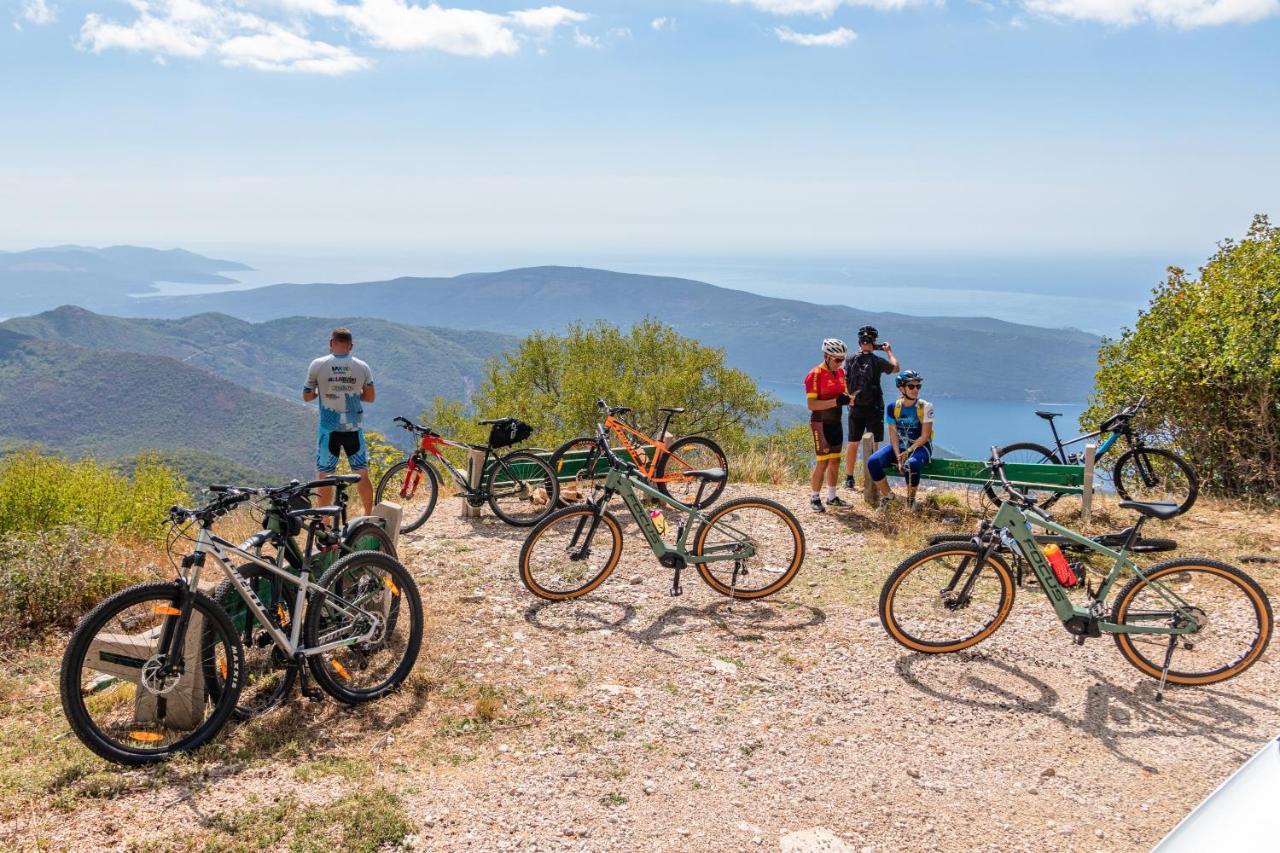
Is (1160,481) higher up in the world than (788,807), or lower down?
higher up

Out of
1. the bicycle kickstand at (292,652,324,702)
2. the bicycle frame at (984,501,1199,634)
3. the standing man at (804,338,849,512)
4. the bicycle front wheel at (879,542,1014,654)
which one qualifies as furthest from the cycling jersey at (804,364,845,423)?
the bicycle kickstand at (292,652,324,702)

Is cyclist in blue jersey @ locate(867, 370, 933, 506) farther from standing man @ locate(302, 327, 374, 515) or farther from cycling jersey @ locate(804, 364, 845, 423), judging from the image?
standing man @ locate(302, 327, 374, 515)

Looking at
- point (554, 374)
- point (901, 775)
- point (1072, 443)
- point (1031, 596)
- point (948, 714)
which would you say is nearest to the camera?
point (901, 775)

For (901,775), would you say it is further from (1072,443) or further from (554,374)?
(554,374)

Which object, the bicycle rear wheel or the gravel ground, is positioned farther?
the bicycle rear wheel

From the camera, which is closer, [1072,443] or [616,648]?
[616,648]

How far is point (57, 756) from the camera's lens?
14.9 feet

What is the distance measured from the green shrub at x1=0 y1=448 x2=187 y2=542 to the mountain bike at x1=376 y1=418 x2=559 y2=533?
8.70 feet

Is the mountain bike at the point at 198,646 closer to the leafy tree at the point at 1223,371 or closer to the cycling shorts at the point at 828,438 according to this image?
the cycling shorts at the point at 828,438

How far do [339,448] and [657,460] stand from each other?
11.4ft

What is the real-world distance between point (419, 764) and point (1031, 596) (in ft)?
17.7

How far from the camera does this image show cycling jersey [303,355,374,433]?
26.9 feet

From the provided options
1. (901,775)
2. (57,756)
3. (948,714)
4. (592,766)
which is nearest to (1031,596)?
(948,714)

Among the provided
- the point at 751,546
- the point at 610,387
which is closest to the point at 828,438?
the point at 751,546
